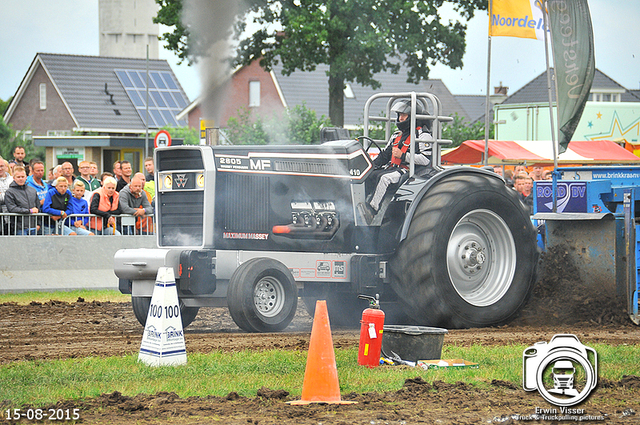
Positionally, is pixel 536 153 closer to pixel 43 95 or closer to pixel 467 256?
pixel 467 256

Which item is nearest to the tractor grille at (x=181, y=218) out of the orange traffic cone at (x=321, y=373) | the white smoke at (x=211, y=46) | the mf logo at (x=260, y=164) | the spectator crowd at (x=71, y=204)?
the mf logo at (x=260, y=164)

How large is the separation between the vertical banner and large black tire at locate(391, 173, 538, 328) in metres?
4.03

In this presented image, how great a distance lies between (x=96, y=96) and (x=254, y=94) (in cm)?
963

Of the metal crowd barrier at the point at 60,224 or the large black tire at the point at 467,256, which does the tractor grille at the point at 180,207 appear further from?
the metal crowd barrier at the point at 60,224

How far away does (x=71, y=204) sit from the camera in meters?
13.5

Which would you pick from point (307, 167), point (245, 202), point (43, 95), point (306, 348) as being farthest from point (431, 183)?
point (43, 95)

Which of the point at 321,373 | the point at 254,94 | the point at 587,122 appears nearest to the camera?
the point at 321,373

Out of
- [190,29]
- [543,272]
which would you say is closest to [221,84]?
[190,29]

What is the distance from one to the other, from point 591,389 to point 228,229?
3.91 meters

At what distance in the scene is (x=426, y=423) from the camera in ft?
16.0

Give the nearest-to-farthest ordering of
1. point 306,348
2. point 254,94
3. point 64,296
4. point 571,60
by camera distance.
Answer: point 306,348 → point 571,60 → point 64,296 → point 254,94

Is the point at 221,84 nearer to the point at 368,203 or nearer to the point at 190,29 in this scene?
the point at 190,29

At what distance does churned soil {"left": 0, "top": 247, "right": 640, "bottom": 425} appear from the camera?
504 centimetres

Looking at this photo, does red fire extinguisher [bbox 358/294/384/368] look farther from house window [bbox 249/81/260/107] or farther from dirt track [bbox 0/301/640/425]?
house window [bbox 249/81/260/107]
